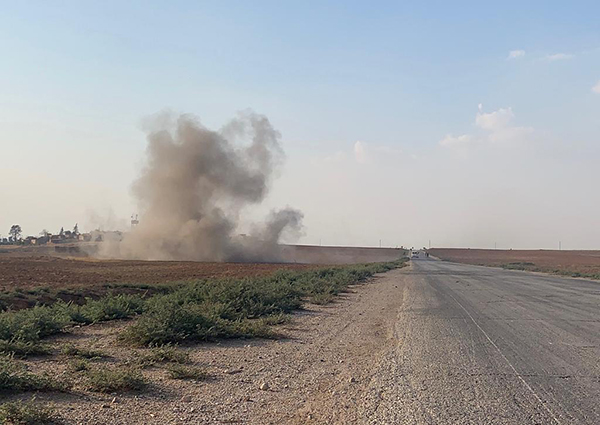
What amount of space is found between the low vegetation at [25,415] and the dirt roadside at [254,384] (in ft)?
0.89

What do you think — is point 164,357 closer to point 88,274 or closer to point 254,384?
point 254,384

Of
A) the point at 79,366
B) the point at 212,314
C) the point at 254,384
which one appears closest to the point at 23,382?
the point at 79,366

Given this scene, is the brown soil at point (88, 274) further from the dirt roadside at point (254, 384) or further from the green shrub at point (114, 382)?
the green shrub at point (114, 382)

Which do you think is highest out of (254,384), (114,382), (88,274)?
(114,382)

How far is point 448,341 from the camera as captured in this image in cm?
1245

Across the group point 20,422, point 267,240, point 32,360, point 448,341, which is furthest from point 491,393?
point 267,240

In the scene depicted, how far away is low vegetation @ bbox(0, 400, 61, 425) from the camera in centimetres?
577

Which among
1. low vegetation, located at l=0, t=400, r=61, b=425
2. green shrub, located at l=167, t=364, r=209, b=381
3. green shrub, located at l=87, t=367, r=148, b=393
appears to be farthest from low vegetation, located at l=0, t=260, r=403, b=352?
low vegetation, located at l=0, t=400, r=61, b=425

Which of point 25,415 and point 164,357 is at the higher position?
point 25,415

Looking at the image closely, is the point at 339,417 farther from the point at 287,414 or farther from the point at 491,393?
the point at 491,393

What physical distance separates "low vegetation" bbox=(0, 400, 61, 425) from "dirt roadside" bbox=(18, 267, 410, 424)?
27cm

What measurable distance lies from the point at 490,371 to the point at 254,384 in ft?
12.7

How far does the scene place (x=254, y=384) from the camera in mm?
8320

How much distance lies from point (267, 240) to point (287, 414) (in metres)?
86.4
